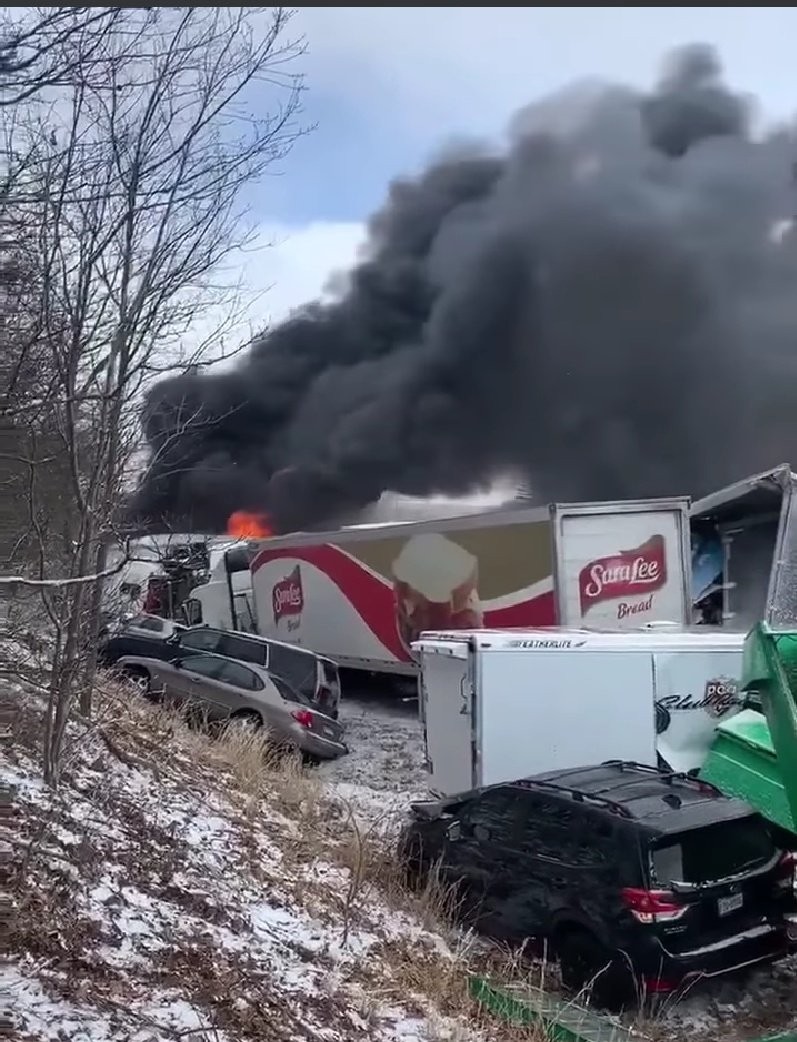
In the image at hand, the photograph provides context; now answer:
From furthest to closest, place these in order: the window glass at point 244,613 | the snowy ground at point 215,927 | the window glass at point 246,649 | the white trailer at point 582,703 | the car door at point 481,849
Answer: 1. the window glass at point 244,613
2. the window glass at point 246,649
3. the white trailer at point 582,703
4. the car door at point 481,849
5. the snowy ground at point 215,927

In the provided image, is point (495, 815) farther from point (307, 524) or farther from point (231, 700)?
point (307, 524)

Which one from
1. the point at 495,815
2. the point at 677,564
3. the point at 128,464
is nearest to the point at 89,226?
the point at 128,464

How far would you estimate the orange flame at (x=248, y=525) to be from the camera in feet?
71.5

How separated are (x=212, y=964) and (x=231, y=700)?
7.47 meters

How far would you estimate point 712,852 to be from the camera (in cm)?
551

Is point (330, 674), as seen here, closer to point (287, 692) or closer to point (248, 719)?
point (287, 692)

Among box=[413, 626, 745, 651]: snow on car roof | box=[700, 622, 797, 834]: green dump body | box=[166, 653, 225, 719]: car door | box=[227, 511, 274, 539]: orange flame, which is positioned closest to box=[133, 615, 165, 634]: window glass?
box=[166, 653, 225, 719]: car door

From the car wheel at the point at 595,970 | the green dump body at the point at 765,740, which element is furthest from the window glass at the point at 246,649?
the car wheel at the point at 595,970

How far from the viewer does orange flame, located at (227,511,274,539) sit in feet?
71.5

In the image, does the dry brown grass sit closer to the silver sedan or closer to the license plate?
the license plate

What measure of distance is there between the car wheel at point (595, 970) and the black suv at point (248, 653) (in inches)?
280

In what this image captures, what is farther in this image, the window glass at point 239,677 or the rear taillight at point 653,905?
the window glass at point 239,677

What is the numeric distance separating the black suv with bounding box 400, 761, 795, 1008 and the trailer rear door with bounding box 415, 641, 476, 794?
6.97 feet

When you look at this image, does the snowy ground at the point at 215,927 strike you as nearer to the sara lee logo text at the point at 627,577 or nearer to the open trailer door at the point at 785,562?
the sara lee logo text at the point at 627,577
